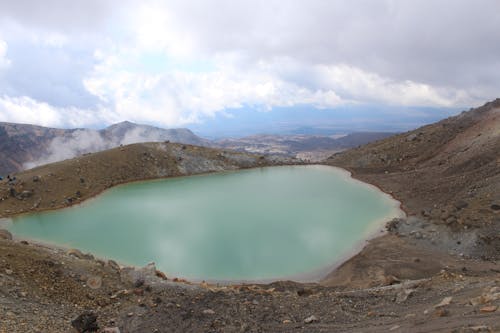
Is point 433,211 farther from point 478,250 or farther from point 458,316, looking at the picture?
point 458,316

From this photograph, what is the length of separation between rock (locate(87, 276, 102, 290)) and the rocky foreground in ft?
0.13

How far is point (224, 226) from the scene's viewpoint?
2947 cm

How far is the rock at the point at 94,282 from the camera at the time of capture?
1500 cm

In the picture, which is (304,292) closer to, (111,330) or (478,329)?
(111,330)

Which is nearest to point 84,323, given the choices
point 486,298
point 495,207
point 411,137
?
point 486,298

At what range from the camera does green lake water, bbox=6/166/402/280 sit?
2312cm

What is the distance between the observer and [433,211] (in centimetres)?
3019

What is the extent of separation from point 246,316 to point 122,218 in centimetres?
2336

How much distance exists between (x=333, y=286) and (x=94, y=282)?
12.1 meters

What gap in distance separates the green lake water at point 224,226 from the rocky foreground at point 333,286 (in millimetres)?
2251

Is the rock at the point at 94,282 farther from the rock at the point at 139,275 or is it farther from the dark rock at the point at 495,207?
the dark rock at the point at 495,207

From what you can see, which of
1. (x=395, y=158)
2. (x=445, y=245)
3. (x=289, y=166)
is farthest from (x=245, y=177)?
(x=445, y=245)

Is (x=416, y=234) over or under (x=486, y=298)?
under

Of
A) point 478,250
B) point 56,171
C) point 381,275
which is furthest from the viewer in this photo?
point 56,171
